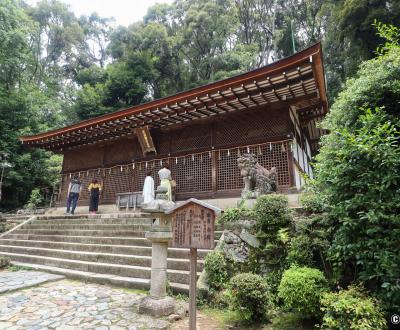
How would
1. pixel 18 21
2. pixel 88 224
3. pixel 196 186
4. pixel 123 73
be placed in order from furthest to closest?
pixel 123 73 → pixel 18 21 → pixel 196 186 → pixel 88 224

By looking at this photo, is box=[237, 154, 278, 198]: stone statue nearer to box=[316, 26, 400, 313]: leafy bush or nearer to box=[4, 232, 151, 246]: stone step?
box=[316, 26, 400, 313]: leafy bush

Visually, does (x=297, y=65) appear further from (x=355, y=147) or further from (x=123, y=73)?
(x=123, y=73)

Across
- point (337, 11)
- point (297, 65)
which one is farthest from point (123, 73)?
point (297, 65)

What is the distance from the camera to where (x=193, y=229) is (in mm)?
4086

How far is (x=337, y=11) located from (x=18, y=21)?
86.9 feet

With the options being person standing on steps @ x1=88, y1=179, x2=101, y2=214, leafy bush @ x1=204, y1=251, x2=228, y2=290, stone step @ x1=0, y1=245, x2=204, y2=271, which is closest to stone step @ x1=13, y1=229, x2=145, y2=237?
stone step @ x1=0, y1=245, x2=204, y2=271

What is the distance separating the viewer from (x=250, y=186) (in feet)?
27.5

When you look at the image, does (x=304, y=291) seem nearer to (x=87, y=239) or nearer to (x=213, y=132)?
(x=87, y=239)

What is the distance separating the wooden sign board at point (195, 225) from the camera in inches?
157

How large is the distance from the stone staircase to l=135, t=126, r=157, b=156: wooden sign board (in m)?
3.91

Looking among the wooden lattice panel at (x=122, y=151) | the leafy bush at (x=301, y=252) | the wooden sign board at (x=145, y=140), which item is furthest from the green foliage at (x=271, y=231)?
the wooden lattice panel at (x=122, y=151)

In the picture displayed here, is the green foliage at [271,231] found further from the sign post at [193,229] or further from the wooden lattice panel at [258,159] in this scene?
the wooden lattice panel at [258,159]

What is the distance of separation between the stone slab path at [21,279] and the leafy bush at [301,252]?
5.98 metres

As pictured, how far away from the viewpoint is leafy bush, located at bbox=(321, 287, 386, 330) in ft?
11.1
